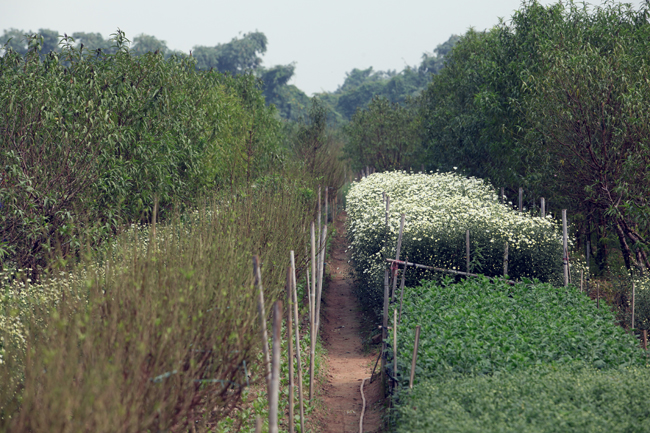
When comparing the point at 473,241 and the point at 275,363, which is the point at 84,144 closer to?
the point at 275,363

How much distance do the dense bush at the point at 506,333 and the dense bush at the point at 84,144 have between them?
454cm

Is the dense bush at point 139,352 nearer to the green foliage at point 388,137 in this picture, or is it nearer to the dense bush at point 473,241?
the dense bush at point 473,241

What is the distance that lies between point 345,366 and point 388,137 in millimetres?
→ 22908

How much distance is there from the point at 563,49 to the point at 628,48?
155cm

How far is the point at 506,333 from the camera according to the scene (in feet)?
23.0

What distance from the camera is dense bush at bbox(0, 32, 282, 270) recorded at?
9461 millimetres

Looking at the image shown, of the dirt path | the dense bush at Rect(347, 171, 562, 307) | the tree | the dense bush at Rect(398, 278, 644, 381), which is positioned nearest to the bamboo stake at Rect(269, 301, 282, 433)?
the dense bush at Rect(398, 278, 644, 381)

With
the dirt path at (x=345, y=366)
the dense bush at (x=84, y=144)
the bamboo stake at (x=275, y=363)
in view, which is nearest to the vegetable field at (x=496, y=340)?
the dirt path at (x=345, y=366)

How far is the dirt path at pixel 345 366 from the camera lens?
806 cm

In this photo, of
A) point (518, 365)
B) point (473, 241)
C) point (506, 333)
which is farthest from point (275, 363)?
point (473, 241)

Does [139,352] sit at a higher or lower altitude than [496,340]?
higher

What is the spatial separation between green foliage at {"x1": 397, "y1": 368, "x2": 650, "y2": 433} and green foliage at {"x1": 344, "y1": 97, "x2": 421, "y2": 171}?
25.8 meters

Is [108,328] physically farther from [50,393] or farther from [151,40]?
[151,40]

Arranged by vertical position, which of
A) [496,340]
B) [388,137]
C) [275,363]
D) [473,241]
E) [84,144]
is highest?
[388,137]
